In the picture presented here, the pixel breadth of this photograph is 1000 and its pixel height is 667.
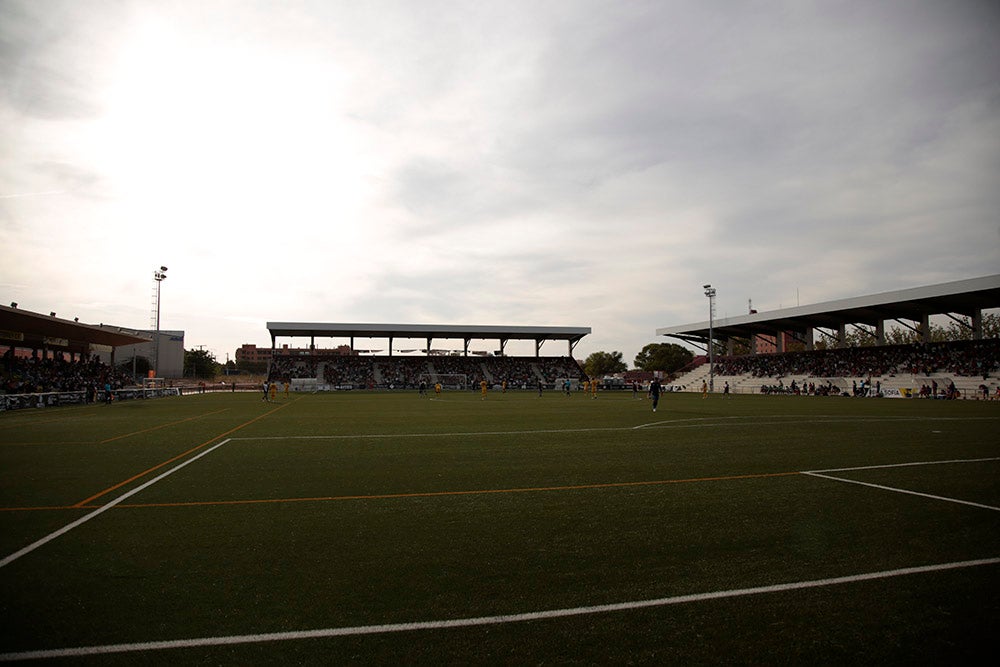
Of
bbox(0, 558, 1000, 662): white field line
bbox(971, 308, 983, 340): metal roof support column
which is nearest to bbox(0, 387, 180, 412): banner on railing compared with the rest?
bbox(0, 558, 1000, 662): white field line

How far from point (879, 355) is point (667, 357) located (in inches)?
2435

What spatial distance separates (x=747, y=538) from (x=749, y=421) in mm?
16283

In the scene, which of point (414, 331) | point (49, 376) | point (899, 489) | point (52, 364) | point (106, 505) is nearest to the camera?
point (106, 505)

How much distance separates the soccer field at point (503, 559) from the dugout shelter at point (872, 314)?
45104mm

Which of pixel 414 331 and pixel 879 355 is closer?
pixel 879 355

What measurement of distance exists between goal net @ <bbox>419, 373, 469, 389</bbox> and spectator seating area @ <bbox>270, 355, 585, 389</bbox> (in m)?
0.14

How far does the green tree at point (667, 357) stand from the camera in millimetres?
120000

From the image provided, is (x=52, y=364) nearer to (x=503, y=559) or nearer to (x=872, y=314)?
(x=503, y=559)

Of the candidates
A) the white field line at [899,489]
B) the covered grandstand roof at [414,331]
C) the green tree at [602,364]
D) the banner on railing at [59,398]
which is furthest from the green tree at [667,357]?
the white field line at [899,489]

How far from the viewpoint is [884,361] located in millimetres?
56875

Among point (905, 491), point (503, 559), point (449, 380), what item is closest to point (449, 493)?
point (503, 559)

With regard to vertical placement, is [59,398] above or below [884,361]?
below

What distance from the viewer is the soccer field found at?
391 cm

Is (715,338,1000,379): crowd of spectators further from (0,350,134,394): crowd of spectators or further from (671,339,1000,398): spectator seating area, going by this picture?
(0,350,134,394): crowd of spectators
